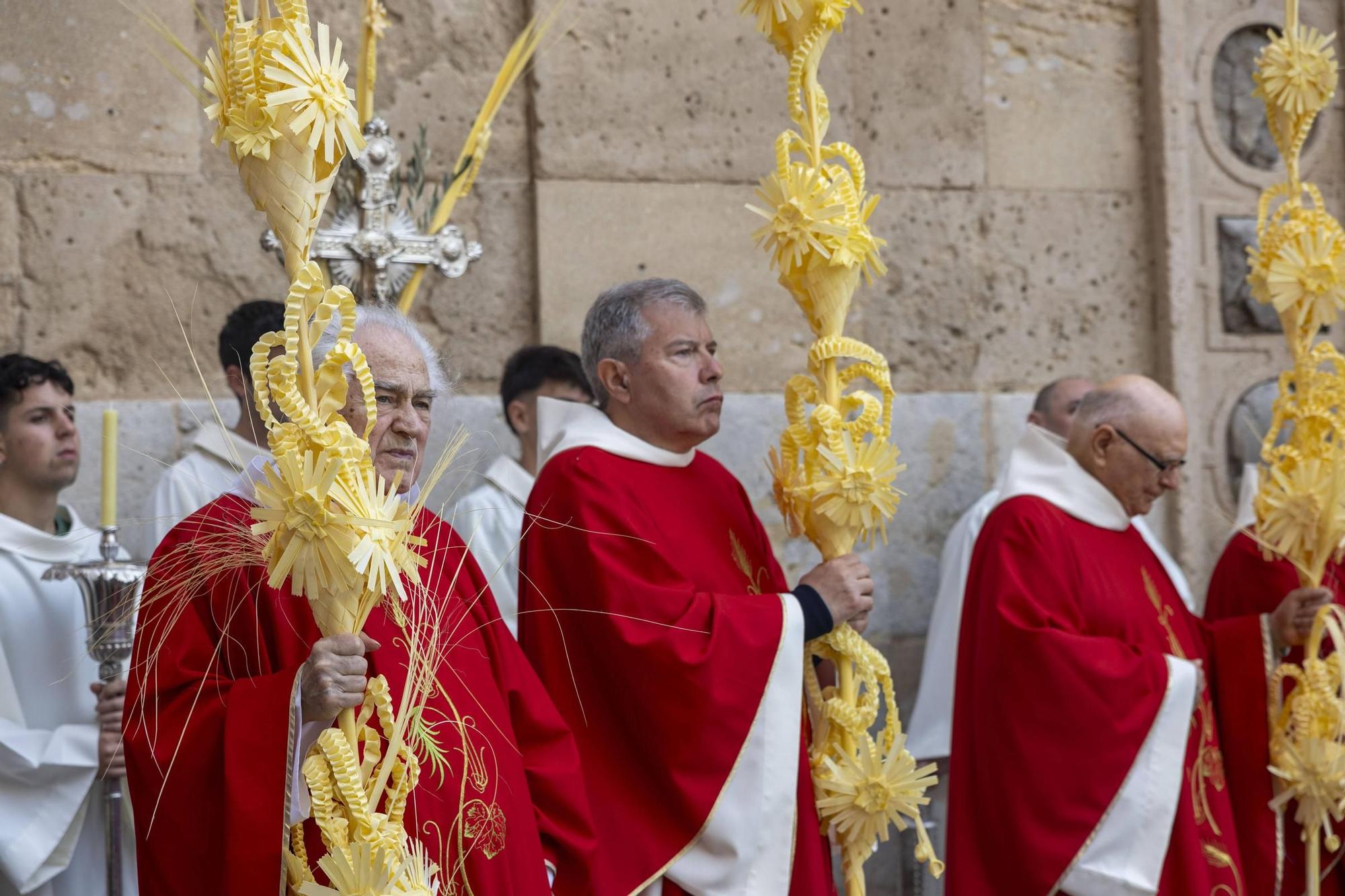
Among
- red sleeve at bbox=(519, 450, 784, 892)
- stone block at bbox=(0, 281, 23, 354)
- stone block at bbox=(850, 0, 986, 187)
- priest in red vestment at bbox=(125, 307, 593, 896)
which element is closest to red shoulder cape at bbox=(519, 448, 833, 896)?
Answer: red sleeve at bbox=(519, 450, 784, 892)

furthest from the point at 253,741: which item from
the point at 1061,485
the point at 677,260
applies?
the point at 677,260

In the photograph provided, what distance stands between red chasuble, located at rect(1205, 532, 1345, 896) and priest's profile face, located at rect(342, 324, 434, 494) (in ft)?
9.31

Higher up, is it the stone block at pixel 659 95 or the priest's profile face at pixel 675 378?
the stone block at pixel 659 95

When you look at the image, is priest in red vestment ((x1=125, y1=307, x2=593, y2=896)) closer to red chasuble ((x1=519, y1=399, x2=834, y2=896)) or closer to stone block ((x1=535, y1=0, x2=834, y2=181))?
red chasuble ((x1=519, y1=399, x2=834, y2=896))

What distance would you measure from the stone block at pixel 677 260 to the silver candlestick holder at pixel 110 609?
2044mm

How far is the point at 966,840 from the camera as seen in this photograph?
4598mm

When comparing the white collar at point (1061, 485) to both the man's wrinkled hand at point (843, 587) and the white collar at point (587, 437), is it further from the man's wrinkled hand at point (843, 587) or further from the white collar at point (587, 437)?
the white collar at point (587, 437)

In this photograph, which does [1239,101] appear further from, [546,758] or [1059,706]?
[546,758]

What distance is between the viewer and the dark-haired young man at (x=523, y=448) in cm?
507

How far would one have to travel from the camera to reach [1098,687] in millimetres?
4457

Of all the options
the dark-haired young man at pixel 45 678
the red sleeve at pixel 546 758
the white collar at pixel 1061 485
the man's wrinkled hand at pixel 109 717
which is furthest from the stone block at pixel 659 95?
the red sleeve at pixel 546 758

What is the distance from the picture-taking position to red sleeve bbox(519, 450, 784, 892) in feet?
12.3

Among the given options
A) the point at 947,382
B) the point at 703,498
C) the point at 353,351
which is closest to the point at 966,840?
the point at 703,498

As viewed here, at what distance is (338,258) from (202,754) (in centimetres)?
185
